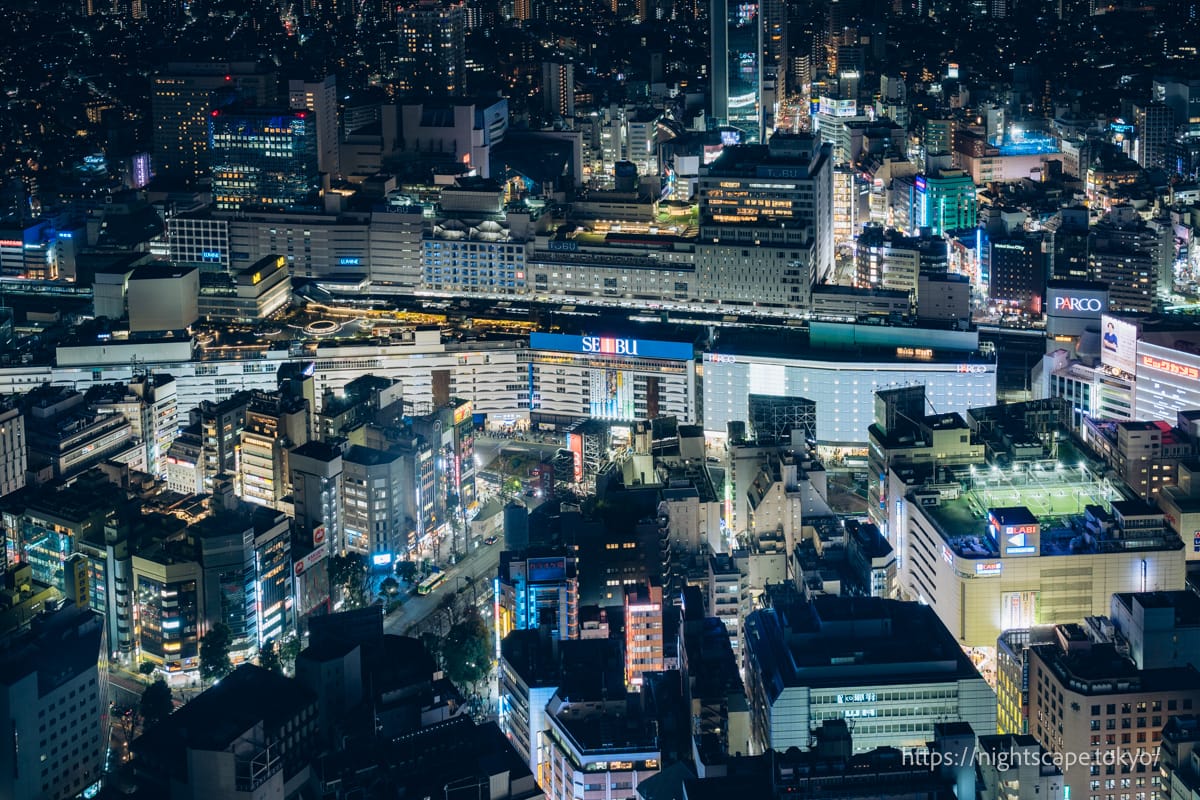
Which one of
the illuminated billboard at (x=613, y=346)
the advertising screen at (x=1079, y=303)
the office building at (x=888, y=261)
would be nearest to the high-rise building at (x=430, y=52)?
the office building at (x=888, y=261)

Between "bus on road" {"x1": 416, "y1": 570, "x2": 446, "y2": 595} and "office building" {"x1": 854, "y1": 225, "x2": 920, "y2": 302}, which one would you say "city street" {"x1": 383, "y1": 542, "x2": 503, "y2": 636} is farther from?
"office building" {"x1": 854, "y1": 225, "x2": 920, "y2": 302}

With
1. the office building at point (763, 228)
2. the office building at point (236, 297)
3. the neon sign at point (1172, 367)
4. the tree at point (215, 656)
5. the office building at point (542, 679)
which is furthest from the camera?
the office building at point (763, 228)

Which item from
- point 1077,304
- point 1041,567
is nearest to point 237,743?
point 1041,567

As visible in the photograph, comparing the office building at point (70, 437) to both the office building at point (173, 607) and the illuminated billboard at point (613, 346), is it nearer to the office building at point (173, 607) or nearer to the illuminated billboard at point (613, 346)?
the office building at point (173, 607)

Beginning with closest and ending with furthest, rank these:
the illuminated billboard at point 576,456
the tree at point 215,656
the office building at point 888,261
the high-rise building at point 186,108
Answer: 1. the tree at point 215,656
2. the illuminated billboard at point 576,456
3. the office building at point 888,261
4. the high-rise building at point 186,108

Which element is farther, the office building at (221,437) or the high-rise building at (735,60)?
the high-rise building at (735,60)

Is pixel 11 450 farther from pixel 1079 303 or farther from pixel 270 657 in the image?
pixel 1079 303

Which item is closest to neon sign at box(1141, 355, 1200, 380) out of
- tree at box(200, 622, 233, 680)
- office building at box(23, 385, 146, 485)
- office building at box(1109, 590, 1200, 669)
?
office building at box(1109, 590, 1200, 669)
